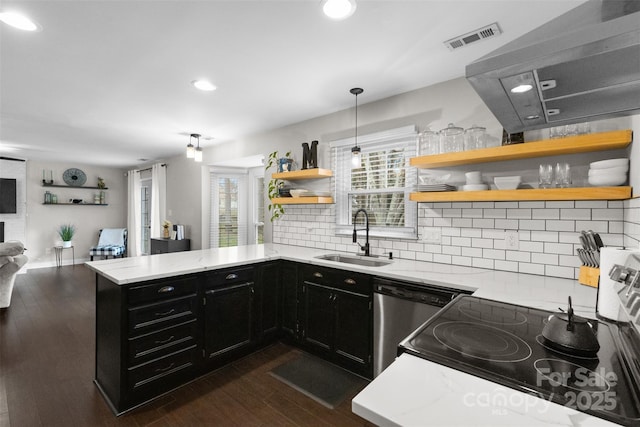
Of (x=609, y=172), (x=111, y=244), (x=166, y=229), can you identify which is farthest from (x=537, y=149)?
(x=111, y=244)

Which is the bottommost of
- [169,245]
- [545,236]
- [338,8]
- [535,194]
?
[169,245]

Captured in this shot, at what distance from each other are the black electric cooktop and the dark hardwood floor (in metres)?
1.22

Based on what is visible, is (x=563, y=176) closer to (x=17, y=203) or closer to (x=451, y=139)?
(x=451, y=139)

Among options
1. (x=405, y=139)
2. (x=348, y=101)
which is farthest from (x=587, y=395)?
(x=348, y=101)

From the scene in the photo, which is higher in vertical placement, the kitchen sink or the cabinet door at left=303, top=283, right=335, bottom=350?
the kitchen sink

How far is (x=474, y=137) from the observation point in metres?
2.30

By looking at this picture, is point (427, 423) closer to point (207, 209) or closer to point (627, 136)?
point (627, 136)

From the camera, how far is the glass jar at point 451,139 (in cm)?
237

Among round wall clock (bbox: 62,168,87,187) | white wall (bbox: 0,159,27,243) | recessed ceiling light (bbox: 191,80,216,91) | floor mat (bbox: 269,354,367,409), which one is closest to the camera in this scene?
floor mat (bbox: 269,354,367,409)

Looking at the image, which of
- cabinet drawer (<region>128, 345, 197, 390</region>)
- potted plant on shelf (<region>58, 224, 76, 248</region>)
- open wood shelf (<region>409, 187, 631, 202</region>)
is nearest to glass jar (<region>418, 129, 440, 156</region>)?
open wood shelf (<region>409, 187, 631, 202</region>)

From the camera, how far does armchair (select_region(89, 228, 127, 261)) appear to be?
718cm

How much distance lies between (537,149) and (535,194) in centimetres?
29

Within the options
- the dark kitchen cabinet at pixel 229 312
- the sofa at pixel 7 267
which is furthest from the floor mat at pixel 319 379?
the sofa at pixel 7 267

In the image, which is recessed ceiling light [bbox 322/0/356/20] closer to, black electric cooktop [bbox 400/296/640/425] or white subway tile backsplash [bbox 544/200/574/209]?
black electric cooktop [bbox 400/296/640/425]
